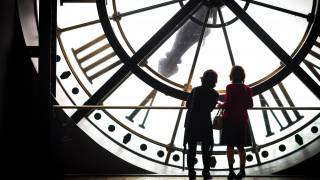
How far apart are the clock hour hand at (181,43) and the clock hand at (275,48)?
0.37 metres

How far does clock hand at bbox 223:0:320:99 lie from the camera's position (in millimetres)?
3010

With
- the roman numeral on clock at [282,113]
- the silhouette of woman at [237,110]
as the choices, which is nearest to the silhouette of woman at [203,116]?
the silhouette of woman at [237,110]

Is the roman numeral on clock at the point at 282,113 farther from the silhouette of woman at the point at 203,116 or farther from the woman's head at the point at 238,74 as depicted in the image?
the silhouette of woman at the point at 203,116

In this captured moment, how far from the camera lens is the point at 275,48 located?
9.95 ft

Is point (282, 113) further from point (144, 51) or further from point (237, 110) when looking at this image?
point (144, 51)

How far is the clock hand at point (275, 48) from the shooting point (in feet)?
9.87

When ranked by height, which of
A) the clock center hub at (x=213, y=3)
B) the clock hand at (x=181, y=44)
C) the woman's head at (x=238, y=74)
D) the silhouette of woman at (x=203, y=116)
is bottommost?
the silhouette of woman at (x=203, y=116)

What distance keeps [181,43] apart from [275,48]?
30.7 inches

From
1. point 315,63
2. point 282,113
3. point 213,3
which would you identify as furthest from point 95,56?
point 315,63

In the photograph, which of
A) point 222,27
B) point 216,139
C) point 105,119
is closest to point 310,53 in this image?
point 222,27

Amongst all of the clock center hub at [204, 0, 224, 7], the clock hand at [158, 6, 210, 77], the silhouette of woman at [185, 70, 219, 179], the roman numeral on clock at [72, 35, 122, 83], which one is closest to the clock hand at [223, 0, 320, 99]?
the clock center hub at [204, 0, 224, 7]

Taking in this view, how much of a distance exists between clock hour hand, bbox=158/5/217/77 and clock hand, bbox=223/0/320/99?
366mm

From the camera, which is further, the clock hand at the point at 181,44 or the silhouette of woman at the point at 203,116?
the clock hand at the point at 181,44

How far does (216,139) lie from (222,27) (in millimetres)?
920
